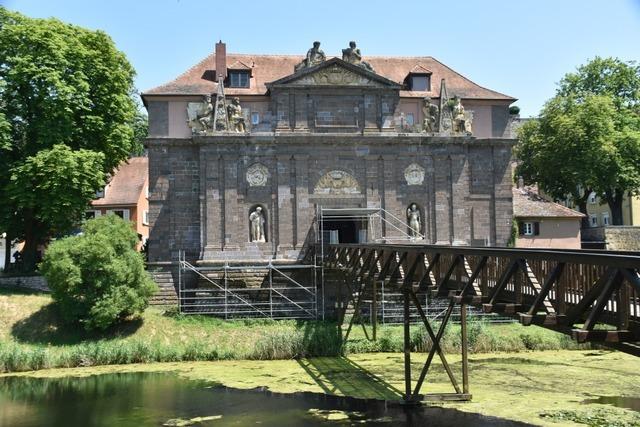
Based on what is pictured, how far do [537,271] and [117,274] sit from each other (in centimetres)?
1799

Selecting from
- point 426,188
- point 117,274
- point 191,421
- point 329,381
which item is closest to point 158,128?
point 117,274

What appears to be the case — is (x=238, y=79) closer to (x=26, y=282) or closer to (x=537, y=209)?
(x=26, y=282)

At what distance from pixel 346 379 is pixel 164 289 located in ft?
42.7

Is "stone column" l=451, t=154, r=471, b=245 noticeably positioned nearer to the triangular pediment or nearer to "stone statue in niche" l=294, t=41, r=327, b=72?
the triangular pediment

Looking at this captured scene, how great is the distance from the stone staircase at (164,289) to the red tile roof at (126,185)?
41.3 ft

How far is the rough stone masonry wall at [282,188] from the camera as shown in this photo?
102 feet

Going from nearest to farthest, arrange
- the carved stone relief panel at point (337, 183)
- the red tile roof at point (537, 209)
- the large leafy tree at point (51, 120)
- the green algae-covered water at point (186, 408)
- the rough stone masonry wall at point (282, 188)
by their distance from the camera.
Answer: the green algae-covered water at point (186, 408), the large leafy tree at point (51, 120), the rough stone masonry wall at point (282, 188), the carved stone relief panel at point (337, 183), the red tile roof at point (537, 209)

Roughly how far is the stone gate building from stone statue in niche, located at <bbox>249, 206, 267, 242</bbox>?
5 cm

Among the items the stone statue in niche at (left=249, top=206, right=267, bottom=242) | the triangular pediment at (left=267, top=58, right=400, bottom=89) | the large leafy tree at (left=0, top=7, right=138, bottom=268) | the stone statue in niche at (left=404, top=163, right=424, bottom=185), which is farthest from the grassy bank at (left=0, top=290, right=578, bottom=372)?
the triangular pediment at (left=267, top=58, right=400, bottom=89)

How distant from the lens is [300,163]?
1241 inches

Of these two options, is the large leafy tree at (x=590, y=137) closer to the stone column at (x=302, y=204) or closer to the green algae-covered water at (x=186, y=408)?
the stone column at (x=302, y=204)

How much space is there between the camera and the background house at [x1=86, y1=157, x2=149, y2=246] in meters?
41.9

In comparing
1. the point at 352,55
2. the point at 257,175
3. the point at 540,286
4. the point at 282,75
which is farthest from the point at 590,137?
the point at 540,286

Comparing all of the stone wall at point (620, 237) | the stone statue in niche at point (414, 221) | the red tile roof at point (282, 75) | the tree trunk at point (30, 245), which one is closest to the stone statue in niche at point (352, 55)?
the red tile roof at point (282, 75)
